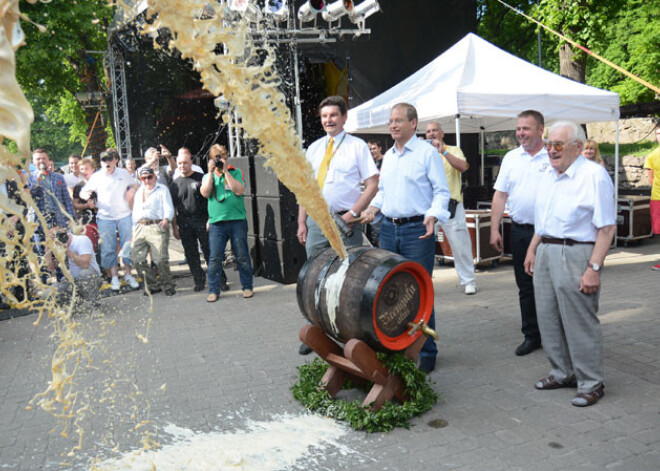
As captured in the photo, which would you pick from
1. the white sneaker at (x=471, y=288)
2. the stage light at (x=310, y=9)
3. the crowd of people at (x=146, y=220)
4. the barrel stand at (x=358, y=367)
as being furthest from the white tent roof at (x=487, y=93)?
the barrel stand at (x=358, y=367)

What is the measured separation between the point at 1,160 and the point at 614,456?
343 cm

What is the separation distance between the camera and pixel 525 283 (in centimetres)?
510

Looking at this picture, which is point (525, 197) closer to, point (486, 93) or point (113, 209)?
point (486, 93)

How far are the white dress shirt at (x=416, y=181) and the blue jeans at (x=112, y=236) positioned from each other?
5320mm

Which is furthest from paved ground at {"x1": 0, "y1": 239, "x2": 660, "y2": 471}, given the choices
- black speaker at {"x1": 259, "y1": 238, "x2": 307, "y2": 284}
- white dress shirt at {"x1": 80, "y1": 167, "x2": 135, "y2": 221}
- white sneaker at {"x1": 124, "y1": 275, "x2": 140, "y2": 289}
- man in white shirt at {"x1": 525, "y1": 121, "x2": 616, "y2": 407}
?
white dress shirt at {"x1": 80, "y1": 167, "x2": 135, "y2": 221}

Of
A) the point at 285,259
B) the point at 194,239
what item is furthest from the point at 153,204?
the point at 285,259

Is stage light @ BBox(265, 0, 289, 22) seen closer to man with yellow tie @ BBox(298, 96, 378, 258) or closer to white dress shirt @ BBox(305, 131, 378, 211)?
man with yellow tie @ BBox(298, 96, 378, 258)

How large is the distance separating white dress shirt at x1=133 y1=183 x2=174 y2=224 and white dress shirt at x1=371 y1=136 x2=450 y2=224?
15.0 feet

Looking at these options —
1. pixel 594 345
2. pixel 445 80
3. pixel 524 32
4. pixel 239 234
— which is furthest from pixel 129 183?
pixel 524 32

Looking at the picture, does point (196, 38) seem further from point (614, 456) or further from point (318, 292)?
point (614, 456)

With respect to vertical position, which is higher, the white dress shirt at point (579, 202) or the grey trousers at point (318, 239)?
the white dress shirt at point (579, 202)

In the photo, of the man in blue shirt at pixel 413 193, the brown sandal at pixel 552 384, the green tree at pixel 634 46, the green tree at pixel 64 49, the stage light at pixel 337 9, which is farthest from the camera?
the green tree at pixel 634 46

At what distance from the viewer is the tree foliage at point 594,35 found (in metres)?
14.0

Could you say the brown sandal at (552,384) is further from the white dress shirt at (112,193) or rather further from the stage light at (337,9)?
the stage light at (337,9)
